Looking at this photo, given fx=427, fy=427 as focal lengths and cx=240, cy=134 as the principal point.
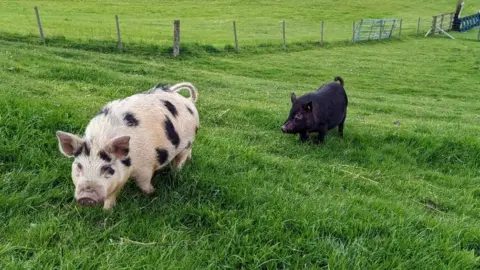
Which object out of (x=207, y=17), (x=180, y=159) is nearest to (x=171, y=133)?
(x=180, y=159)

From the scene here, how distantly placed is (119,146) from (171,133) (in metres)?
0.80

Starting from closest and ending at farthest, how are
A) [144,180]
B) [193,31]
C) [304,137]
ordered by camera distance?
[144,180] < [304,137] < [193,31]

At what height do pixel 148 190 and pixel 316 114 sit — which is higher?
pixel 148 190

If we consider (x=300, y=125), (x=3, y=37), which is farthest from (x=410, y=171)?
(x=3, y=37)

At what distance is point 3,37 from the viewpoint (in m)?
19.5

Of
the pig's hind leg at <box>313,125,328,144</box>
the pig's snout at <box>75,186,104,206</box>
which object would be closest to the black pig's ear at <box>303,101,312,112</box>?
the pig's hind leg at <box>313,125,328,144</box>

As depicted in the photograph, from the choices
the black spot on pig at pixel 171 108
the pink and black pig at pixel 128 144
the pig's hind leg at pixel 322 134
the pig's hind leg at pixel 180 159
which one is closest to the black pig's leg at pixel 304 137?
the pig's hind leg at pixel 322 134

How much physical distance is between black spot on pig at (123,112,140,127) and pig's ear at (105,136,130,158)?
1.50 feet

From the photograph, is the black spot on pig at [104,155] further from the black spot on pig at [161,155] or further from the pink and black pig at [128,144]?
the black spot on pig at [161,155]

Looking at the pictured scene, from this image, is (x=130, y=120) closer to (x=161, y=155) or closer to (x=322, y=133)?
(x=161, y=155)

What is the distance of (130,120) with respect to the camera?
4.02 metres

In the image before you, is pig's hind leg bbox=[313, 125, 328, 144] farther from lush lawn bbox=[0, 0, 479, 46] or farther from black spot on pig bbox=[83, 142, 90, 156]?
lush lawn bbox=[0, 0, 479, 46]

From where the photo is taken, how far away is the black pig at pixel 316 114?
24.1 feet

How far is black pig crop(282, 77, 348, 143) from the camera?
7344 mm
